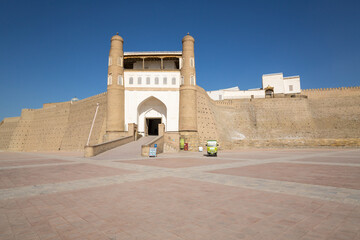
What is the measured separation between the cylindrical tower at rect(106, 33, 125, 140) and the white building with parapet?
26792 mm

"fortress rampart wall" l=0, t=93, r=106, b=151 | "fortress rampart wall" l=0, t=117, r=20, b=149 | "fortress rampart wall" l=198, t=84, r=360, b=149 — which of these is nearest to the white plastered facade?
"fortress rampart wall" l=0, t=93, r=106, b=151

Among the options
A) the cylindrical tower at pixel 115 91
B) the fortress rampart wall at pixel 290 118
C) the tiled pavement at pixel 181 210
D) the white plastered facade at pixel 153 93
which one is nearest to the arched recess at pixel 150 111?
the white plastered facade at pixel 153 93

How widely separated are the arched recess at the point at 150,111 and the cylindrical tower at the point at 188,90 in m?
3.23

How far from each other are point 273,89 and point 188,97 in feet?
93.8

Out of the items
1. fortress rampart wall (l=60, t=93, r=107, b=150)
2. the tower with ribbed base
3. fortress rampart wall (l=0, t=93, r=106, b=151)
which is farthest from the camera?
fortress rampart wall (l=0, t=93, r=106, b=151)

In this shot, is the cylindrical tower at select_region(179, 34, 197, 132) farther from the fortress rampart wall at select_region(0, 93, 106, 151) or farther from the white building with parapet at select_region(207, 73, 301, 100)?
the white building with parapet at select_region(207, 73, 301, 100)

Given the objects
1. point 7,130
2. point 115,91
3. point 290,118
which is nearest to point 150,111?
point 115,91

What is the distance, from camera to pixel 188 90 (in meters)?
27.4

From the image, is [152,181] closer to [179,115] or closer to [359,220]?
[359,220]

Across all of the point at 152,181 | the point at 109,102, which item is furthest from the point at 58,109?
the point at 152,181

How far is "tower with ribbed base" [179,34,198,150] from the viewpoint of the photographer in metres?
26.7

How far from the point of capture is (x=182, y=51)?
28.7 metres

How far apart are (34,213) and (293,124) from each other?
43.2 m

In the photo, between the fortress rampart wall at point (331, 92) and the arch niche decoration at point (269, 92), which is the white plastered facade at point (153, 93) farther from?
the fortress rampart wall at point (331, 92)
